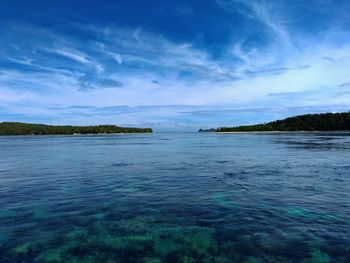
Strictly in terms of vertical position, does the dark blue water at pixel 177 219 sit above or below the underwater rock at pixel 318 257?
above

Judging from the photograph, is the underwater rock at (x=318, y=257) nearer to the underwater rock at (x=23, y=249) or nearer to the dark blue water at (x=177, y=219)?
the dark blue water at (x=177, y=219)

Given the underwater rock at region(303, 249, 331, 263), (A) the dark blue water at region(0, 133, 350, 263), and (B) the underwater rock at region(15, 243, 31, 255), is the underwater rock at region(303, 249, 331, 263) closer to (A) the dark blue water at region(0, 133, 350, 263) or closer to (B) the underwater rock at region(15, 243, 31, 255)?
(A) the dark blue water at region(0, 133, 350, 263)

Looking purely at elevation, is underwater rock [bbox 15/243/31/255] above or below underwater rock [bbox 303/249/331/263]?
above

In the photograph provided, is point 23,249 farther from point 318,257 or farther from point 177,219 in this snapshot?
point 318,257

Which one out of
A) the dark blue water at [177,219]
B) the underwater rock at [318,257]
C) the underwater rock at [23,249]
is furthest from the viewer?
the underwater rock at [23,249]

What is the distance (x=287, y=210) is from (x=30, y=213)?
12783mm

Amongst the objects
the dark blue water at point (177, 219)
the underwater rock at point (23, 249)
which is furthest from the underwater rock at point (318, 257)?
the underwater rock at point (23, 249)

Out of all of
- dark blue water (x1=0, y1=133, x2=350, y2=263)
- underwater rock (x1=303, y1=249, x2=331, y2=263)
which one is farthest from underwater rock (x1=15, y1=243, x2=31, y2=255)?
underwater rock (x1=303, y1=249, x2=331, y2=263)

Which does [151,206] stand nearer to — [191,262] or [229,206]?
[229,206]

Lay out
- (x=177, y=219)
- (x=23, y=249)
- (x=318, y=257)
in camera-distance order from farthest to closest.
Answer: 1. (x=177, y=219)
2. (x=23, y=249)
3. (x=318, y=257)

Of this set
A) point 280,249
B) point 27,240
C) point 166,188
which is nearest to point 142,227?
point 27,240

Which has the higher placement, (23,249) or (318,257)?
(23,249)

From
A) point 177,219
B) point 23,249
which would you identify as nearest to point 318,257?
point 177,219

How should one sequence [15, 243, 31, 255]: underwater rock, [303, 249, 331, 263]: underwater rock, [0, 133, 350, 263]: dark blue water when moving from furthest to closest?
[15, 243, 31, 255]: underwater rock, [0, 133, 350, 263]: dark blue water, [303, 249, 331, 263]: underwater rock
